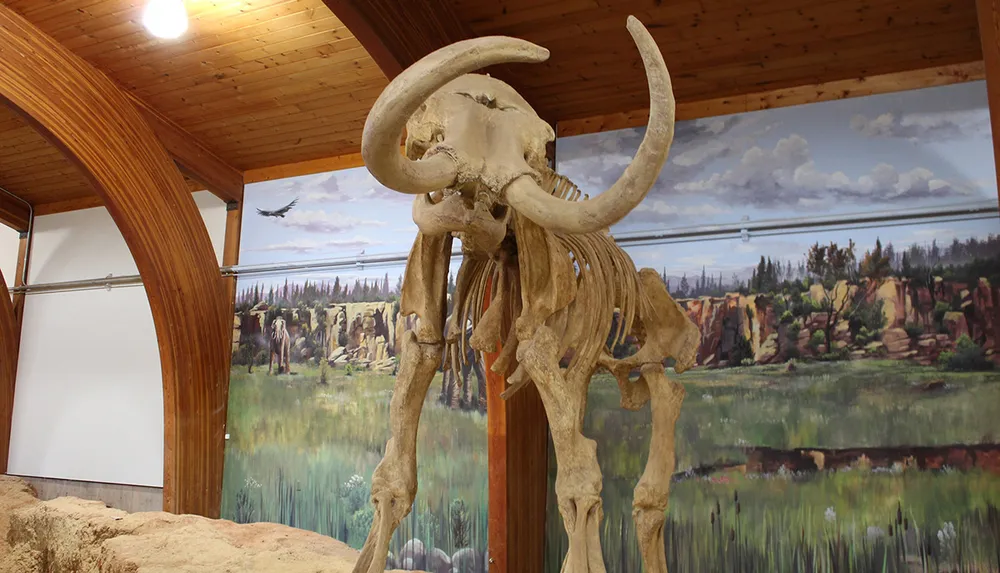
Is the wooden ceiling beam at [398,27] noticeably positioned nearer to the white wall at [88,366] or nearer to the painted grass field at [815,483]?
the painted grass field at [815,483]

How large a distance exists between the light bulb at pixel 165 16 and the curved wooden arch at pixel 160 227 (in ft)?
5.09

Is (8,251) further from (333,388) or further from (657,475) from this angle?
(657,475)

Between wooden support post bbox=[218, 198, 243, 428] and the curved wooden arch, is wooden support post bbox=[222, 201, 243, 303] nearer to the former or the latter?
wooden support post bbox=[218, 198, 243, 428]

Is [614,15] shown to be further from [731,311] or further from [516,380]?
[516,380]

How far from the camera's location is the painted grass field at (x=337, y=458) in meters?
6.17

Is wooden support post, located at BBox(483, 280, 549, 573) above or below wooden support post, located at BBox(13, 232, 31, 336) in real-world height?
below

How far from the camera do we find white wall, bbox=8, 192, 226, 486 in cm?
797

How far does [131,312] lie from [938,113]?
8634 millimetres

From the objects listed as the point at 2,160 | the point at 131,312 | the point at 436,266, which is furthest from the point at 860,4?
the point at 2,160

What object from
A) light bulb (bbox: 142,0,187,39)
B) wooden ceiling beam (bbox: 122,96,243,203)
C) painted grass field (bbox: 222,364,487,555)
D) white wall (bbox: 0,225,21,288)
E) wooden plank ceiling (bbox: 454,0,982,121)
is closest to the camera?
wooden plank ceiling (bbox: 454,0,982,121)

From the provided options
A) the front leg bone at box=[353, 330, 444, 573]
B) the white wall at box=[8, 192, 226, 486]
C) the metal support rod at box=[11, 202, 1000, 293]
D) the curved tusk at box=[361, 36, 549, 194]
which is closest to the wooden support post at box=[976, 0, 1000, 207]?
the curved tusk at box=[361, 36, 549, 194]

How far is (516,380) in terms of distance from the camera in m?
3.14

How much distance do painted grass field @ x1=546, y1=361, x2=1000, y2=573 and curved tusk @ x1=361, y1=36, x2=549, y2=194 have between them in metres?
3.83

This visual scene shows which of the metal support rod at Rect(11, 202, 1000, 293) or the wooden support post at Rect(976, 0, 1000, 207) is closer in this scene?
the wooden support post at Rect(976, 0, 1000, 207)
